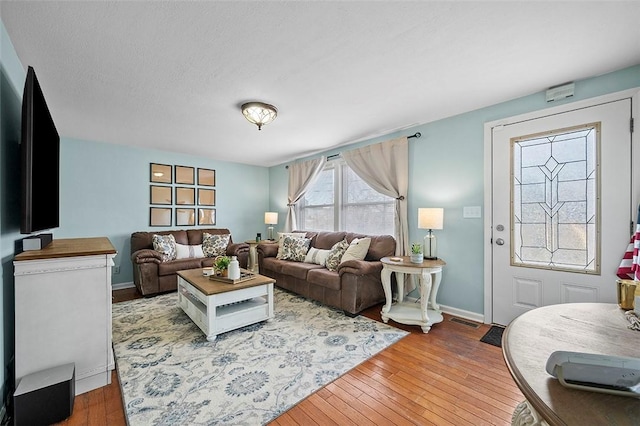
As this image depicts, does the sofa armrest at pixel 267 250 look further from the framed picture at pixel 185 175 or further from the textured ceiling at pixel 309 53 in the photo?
the textured ceiling at pixel 309 53

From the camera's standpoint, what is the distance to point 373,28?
167cm

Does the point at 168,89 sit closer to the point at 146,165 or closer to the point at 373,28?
the point at 373,28

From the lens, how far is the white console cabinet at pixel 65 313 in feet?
5.23

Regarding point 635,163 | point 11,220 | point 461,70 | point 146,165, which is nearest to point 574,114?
point 635,163

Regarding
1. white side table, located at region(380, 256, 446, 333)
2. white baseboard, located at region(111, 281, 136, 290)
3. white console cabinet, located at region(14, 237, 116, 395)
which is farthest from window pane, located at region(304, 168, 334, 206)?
white console cabinet, located at region(14, 237, 116, 395)

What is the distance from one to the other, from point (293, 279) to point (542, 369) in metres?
3.28

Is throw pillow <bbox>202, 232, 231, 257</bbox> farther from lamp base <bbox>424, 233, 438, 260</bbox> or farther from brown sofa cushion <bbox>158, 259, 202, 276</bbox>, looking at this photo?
lamp base <bbox>424, 233, 438, 260</bbox>

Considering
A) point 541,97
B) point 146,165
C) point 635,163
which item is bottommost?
point 635,163

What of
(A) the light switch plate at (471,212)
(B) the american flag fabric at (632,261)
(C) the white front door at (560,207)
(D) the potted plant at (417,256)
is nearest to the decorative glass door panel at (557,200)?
(C) the white front door at (560,207)

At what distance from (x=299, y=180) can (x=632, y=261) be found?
437 cm

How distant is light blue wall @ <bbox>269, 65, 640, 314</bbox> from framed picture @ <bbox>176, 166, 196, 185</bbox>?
3951 mm

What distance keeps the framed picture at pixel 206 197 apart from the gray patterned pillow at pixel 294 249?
1949mm

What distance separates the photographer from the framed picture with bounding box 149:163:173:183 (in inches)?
180

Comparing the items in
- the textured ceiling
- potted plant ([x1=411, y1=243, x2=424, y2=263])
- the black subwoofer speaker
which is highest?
the textured ceiling
